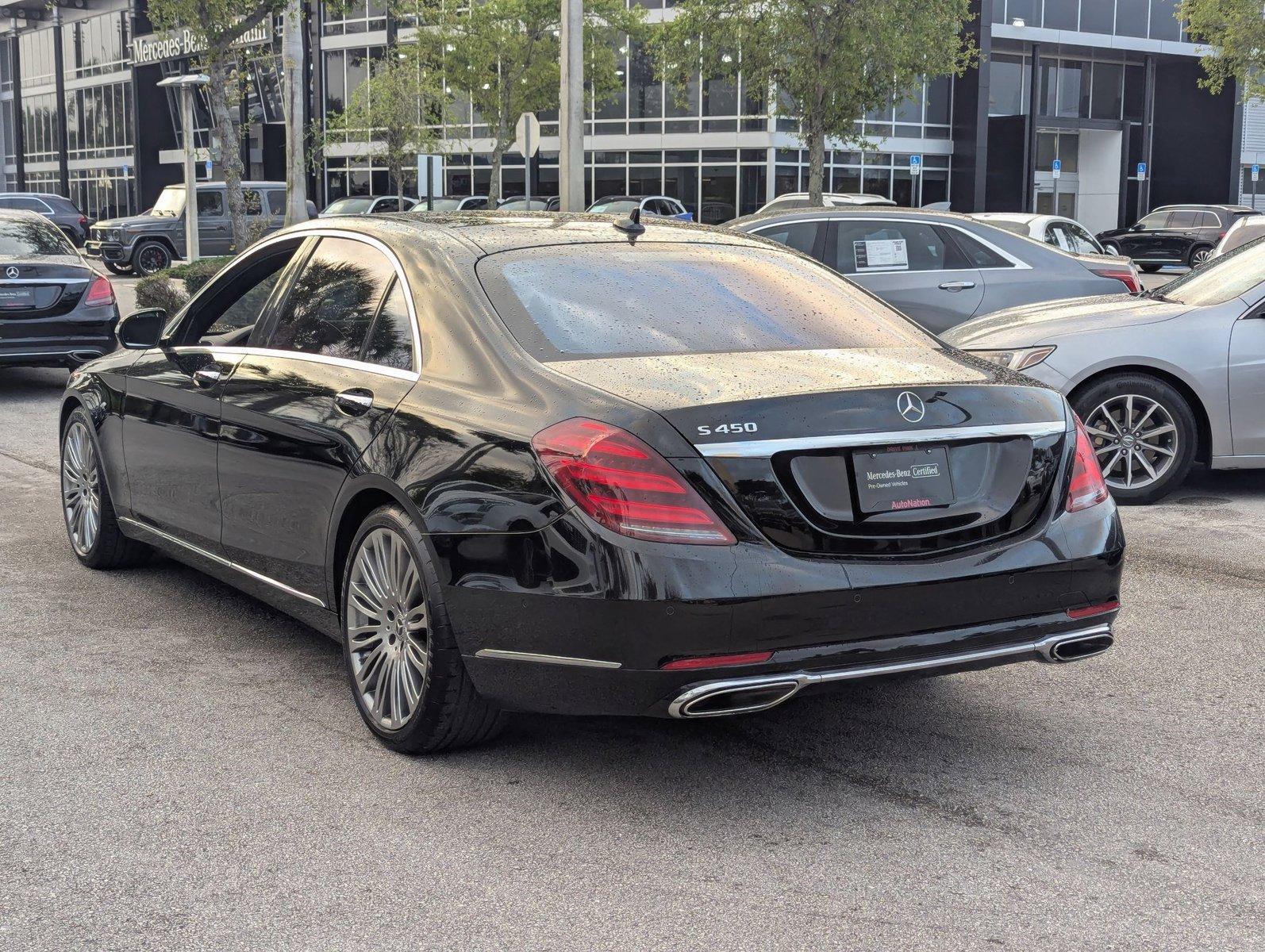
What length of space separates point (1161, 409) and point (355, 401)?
5.36 meters

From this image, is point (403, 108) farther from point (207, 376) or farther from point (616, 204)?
point (207, 376)

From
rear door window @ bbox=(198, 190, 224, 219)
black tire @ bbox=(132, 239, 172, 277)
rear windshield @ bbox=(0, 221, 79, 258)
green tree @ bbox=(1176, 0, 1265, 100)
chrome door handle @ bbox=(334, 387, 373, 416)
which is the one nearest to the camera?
chrome door handle @ bbox=(334, 387, 373, 416)

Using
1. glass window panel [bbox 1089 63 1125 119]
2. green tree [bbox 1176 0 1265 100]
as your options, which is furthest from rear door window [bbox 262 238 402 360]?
glass window panel [bbox 1089 63 1125 119]

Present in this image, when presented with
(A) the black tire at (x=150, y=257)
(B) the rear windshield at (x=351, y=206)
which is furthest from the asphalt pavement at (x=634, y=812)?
(B) the rear windshield at (x=351, y=206)

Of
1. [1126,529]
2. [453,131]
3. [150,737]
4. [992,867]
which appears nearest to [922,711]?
[992,867]

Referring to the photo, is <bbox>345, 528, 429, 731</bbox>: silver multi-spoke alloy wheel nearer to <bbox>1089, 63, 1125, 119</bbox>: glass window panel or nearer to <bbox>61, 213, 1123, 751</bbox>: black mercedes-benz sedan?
<bbox>61, 213, 1123, 751</bbox>: black mercedes-benz sedan

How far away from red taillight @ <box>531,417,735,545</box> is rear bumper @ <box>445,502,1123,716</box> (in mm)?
36

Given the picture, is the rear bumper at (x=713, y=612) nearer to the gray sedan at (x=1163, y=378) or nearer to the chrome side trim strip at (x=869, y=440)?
the chrome side trim strip at (x=869, y=440)

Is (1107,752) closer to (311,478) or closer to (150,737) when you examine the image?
(311,478)

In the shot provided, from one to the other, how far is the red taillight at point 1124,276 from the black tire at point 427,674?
356 inches

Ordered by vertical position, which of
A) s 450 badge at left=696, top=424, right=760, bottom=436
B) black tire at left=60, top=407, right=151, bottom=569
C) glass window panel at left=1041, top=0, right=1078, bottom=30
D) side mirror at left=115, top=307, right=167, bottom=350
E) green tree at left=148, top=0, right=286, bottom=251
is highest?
glass window panel at left=1041, top=0, right=1078, bottom=30

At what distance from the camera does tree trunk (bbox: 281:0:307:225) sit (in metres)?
23.7

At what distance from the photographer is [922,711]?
4785mm

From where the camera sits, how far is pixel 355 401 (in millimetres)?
4523
